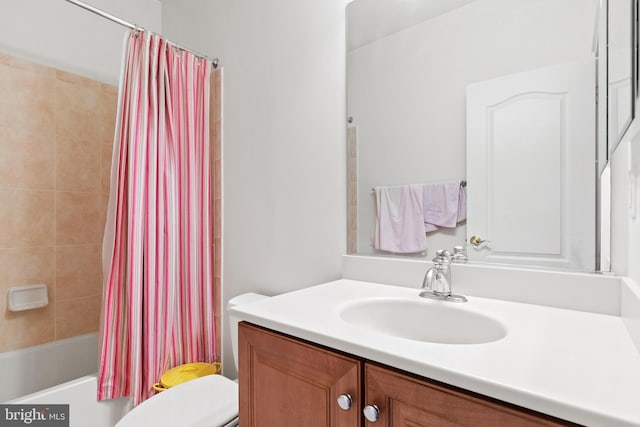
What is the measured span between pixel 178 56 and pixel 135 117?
1.38 feet

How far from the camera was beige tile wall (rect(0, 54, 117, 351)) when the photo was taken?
63.2 inches

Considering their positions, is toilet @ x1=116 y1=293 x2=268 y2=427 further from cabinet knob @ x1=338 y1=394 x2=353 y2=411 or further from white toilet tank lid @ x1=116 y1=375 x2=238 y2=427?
cabinet knob @ x1=338 y1=394 x2=353 y2=411

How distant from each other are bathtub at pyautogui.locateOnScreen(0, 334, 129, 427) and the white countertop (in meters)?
0.99

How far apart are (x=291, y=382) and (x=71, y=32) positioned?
7.00 ft

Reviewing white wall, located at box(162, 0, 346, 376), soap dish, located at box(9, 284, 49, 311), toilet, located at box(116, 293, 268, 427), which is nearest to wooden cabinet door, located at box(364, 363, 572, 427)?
toilet, located at box(116, 293, 268, 427)

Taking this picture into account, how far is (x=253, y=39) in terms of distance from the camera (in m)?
1.60

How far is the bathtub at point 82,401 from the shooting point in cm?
126

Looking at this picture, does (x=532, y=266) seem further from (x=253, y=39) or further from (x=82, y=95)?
(x=82, y=95)

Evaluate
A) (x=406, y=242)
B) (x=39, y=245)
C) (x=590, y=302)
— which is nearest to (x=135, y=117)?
(x=39, y=245)

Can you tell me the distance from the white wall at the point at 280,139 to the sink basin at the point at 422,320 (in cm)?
37

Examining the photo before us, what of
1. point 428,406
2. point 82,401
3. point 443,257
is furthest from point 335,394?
point 82,401

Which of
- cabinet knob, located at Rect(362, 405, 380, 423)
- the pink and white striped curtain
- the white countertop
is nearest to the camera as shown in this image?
the white countertop

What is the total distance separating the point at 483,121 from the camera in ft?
3.35

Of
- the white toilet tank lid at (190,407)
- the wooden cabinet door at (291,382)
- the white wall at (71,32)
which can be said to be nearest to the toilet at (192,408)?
the white toilet tank lid at (190,407)
